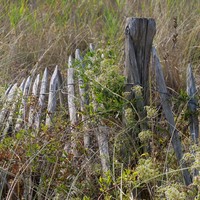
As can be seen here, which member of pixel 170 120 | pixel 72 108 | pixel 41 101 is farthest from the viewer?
pixel 41 101

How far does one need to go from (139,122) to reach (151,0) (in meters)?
2.98

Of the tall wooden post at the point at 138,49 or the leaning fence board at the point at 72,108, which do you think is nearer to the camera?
the tall wooden post at the point at 138,49

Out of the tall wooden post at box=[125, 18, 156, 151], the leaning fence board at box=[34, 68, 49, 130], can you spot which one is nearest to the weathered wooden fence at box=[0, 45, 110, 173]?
the leaning fence board at box=[34, 68, 49, 130]

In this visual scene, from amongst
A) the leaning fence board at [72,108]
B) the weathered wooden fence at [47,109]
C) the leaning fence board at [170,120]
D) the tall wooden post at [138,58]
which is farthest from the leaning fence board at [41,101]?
the leaning fence board at [170,120]

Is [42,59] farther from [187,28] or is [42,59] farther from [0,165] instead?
[0,165]

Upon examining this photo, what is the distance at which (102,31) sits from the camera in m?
5.28

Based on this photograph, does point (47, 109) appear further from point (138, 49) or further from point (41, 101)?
point (138, 49)

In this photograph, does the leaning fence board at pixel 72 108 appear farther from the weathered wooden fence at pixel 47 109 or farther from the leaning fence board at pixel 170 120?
the leaning fence board at pixel 170 120

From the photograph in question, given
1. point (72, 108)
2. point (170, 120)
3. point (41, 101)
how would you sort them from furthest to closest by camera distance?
point (41, 101) < point (72, 108) < point (170, 120)

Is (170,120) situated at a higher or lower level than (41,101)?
higher

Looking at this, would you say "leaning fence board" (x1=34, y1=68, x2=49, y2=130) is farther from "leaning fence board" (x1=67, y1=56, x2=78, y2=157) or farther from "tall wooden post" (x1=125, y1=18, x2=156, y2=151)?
"tall wooden post" (x1=125, y1=18, x2=156, y2=151)

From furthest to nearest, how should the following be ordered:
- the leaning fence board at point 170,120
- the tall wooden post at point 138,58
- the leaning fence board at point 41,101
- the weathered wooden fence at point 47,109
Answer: the leaning fence board at point 41,101
the weathered wooden fence at point 47,109
the tall wooden post at point 138,58
the leaning fence board at point 170,120

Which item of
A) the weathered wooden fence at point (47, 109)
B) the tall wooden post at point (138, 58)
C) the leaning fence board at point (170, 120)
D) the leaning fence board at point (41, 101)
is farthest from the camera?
the leaning fence board at point (41, 101)

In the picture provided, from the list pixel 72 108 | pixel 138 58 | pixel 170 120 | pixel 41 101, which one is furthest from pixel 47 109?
pixel 170 120
